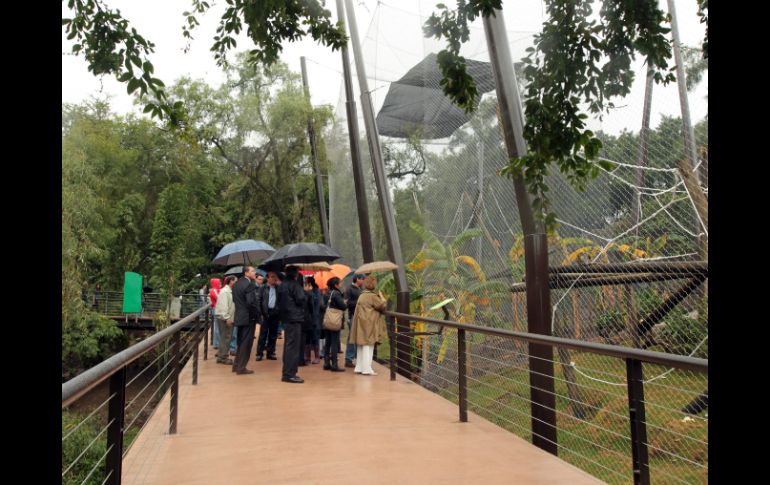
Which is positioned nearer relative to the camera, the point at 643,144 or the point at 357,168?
the point at 643,144

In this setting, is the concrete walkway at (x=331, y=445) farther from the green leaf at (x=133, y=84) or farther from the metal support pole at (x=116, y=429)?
the green leaf at (x=133, y=84)

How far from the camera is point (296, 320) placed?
9.00 metres

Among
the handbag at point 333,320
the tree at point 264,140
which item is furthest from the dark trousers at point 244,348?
the tree at point 264,140

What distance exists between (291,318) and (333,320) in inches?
50.6

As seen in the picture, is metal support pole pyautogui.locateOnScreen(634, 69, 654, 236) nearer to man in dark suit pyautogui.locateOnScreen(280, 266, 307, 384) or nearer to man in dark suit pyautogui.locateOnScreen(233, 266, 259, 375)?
man in dark suit pyautogui.locateOnScreen(280, 266, 307, 384)

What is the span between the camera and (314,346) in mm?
11609

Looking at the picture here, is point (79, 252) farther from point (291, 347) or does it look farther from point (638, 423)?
point (638, 423)

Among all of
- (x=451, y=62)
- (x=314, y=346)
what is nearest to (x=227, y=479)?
(x=451, y=62)

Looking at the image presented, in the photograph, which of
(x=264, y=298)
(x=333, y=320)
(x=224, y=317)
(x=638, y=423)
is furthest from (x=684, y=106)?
(x=224, y=317)

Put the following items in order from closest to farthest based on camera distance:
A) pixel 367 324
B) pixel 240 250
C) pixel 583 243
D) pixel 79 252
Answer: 1. pixel 583 243
2. pixel 367 324
3. pixel 240 250
4. pixel 79 252

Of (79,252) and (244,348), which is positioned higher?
(79,252)

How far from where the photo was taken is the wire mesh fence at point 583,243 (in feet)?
19.2
